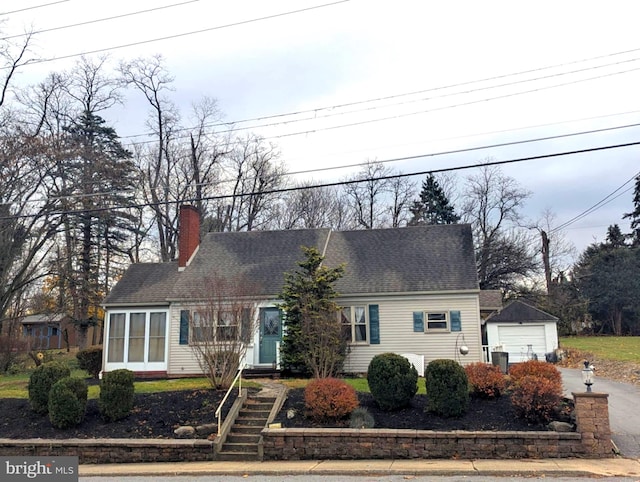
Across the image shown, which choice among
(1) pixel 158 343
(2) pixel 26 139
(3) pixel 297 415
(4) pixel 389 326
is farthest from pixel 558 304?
(2) pixel 26 139

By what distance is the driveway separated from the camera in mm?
8891

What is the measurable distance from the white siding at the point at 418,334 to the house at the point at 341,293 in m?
0.03

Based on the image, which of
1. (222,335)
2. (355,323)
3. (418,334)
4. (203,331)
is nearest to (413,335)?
(418,334)

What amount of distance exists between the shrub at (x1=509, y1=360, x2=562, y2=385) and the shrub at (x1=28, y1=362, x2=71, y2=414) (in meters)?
9.63

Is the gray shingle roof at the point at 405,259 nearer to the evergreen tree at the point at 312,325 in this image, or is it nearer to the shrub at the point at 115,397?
the evergreen tree at the point at 312,325

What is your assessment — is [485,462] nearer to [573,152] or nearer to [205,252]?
[573,152]

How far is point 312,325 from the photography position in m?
13.7

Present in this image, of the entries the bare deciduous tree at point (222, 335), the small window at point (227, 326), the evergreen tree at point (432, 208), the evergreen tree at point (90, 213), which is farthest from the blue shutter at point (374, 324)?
the evergreen tree at point (432, 208)

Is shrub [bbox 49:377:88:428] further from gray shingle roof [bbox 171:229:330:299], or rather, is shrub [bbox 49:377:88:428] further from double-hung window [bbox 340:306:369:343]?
double-hung window [bbox 340:306:369:343]

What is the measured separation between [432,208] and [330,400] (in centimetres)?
→ 3271

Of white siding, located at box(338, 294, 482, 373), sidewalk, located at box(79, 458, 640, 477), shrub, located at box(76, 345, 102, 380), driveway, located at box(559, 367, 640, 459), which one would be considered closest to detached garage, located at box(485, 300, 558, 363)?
driveway, located at box(559, 367, 640, 459)

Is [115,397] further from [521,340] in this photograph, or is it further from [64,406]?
[521,340]

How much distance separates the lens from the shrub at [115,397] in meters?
10.5

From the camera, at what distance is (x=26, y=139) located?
788 inches
